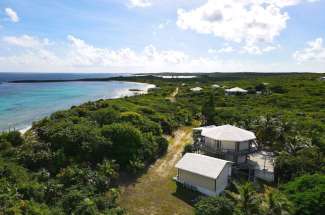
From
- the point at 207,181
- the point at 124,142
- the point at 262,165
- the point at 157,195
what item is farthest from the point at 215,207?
the point at 124,142

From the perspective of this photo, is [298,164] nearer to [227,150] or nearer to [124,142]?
[227,150]

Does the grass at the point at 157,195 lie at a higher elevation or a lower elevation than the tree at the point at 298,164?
lower

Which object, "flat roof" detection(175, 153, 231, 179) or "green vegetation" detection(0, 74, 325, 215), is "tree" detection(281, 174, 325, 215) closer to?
"green vegetation" detection(0, 74, 325, 215)

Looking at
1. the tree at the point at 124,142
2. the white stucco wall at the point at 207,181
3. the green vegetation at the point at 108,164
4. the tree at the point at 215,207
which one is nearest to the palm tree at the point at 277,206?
the green vegetation at the point at 108,164

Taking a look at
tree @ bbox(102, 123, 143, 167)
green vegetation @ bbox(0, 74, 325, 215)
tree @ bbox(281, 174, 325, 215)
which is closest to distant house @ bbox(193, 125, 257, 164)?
green vegetation @ bbox(0, 74, 325, 215)

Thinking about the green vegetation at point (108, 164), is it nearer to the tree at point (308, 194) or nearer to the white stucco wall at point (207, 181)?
the tree at point (308, 194)

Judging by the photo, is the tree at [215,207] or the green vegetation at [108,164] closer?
the tree at [215,207]
